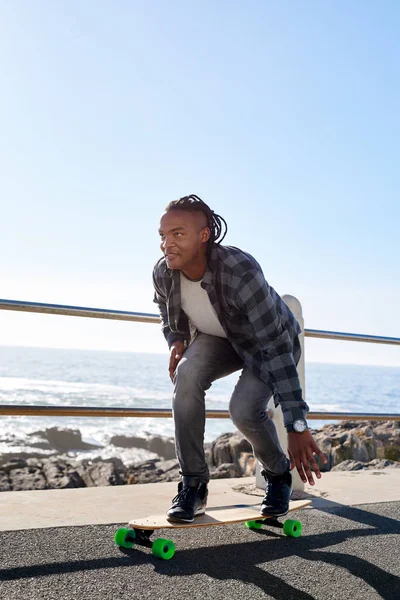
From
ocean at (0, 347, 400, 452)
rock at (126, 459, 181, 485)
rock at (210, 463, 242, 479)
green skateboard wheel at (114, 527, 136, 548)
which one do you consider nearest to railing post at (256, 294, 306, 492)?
green skateboard wheel at (114, 527, 136, 548)

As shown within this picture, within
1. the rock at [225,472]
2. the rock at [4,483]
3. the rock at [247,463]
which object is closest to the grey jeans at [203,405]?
Answer: the rock at [4,483]

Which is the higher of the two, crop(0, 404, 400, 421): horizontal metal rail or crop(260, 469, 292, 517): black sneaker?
crop(0, 404, 400, 421): horizontal metal rail

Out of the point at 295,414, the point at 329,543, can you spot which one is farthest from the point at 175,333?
the point at 329,543

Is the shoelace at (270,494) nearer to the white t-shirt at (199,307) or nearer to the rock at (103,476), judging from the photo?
the white t-shirt at (199,307)

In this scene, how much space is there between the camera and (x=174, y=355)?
2.44 m

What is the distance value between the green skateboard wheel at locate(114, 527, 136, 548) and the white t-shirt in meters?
0.84

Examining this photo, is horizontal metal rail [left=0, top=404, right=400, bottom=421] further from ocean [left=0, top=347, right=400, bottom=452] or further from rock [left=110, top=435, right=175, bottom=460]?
rock [left=110, top=435, right=175, bottom=460]

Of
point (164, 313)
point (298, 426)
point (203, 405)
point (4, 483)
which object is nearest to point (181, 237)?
point (164, 313)

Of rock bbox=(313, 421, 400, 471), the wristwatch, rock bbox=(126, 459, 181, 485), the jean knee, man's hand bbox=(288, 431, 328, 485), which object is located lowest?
rock bbox=(126, 459, 181, 485)

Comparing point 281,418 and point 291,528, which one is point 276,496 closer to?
point 291,528

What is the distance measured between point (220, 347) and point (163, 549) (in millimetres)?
834

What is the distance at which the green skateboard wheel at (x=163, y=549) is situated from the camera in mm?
1876

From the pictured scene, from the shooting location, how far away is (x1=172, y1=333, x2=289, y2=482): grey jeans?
7.29 ft

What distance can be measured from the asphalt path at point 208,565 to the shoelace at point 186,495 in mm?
148
